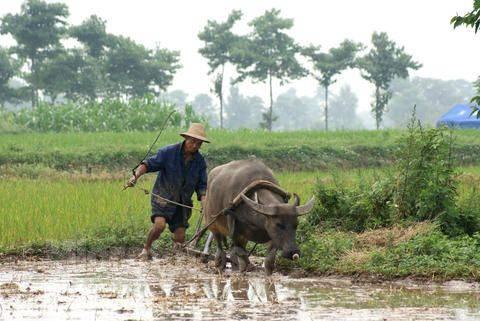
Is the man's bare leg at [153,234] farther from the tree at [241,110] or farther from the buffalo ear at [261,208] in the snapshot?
the tree at [241,110]

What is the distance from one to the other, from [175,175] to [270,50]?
120 ft

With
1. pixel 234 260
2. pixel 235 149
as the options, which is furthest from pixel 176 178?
pixel 235 149

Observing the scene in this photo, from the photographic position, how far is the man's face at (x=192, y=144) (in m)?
9.34

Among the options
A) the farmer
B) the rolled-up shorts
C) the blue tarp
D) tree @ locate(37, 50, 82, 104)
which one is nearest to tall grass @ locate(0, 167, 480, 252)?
the rolled-up shorts

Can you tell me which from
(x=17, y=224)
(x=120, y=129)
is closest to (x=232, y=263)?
(x=17, y=224)

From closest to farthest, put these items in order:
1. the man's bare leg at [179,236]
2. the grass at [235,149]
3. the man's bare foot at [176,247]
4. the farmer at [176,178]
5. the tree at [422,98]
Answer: the farmer at [176,178] < the man's bare leg at [179,236] < the man's bare foot at [176,247] < the grass at [235,149] < the tree at [422,98]

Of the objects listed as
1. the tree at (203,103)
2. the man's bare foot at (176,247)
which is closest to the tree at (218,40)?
the man's bare foot at (176,247)

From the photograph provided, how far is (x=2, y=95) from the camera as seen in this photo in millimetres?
44719

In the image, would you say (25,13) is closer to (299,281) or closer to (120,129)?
(120,129)

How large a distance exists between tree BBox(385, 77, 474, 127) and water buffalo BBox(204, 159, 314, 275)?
8951 cm

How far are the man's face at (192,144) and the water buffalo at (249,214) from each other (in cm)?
34

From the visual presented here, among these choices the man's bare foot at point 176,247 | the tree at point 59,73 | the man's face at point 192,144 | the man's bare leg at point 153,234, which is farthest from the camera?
the tree at point 59,73

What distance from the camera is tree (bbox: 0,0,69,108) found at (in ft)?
138

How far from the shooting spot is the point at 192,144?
9.39m
